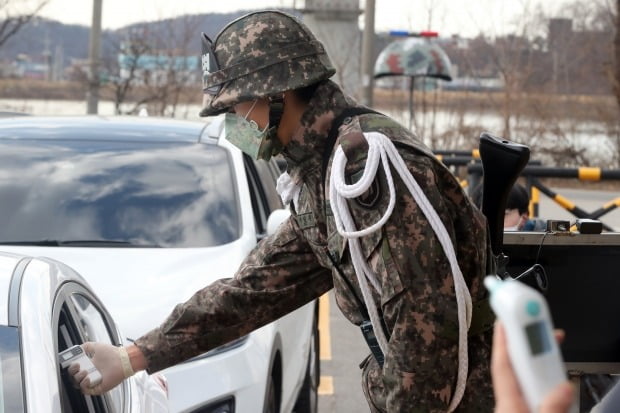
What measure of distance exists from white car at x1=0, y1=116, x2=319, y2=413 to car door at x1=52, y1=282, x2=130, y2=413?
32.4 inches

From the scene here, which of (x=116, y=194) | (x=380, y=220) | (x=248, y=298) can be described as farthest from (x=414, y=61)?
(x=380, y=220)

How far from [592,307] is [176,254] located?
1890 millimetres

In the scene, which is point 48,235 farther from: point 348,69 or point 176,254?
point 348,69

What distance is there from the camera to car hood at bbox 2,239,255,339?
424 centimetres

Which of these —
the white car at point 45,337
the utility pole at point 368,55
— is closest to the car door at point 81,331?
the white car at point 45,337

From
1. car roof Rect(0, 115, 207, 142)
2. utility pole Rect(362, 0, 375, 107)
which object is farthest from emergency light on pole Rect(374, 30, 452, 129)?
car roof Rect(0, 115, 207, 142)

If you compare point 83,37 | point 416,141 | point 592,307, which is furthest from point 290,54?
point 83,37

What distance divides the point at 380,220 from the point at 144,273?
2.27 meters

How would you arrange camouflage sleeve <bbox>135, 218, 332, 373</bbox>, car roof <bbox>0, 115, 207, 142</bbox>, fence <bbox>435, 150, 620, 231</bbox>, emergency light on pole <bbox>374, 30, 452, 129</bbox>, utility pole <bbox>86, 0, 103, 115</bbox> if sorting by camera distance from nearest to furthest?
camouflage sleeve <bbox>135, 218, 332, 373</bbox> < car roof <bbox>0, 115, 207, 142</bbox> < fence <bbox>435, 150, 620, 231</bbox> < utility pole <bbox>86, 0, 103, 115</bbox> < emergency light on pole <bbox>374, 30, 452, 129</bbox>

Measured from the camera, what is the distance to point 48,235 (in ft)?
16.0

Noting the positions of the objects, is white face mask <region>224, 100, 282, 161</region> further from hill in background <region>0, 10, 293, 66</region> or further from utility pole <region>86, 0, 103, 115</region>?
utility pole <region>86, 0, 103, 115</region>

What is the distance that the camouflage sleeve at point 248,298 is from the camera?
122 inches

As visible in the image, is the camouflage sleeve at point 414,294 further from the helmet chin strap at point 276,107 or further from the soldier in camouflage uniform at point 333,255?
the helmet chin strap at point 276,107

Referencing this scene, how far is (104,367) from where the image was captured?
110 inches
